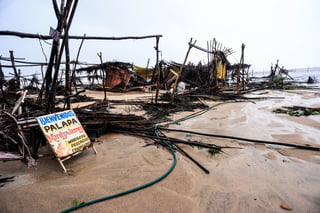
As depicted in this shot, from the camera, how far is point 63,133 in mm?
2330

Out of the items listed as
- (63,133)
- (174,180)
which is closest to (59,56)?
(63,133)

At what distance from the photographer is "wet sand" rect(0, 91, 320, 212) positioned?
1.61 m

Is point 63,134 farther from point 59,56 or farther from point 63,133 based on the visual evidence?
point 59,56

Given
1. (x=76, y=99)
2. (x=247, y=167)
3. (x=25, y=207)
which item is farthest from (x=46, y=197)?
(x=76, y=99)

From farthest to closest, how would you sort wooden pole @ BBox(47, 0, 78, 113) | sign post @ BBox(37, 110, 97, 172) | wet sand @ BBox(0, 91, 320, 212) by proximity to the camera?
sign post @ BBox(37, 110, 97, 172) → wooden pole @ BBox(47, 0, 78, 113) → wet sand @ BBox(0, 91, 320, 212)

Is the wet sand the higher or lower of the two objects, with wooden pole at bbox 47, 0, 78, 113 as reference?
lower

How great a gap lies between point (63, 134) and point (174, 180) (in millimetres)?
1619

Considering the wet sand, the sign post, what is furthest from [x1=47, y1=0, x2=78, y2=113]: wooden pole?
the wet sand

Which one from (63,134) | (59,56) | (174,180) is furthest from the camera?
(63,134)

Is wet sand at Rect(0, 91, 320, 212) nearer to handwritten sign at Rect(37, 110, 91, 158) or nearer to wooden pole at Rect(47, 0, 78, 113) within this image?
handwritten sign at Rect(37, 110, 91, 158)

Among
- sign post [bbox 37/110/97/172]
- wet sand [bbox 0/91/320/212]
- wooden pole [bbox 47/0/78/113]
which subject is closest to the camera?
wet sand [bbox 0/91/320/212]

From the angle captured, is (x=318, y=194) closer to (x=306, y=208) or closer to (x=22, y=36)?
(x=306, y=208)

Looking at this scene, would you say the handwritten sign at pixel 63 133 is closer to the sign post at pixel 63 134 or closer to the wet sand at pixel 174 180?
the sign post at pixel 63 134

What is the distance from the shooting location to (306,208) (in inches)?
60.9
